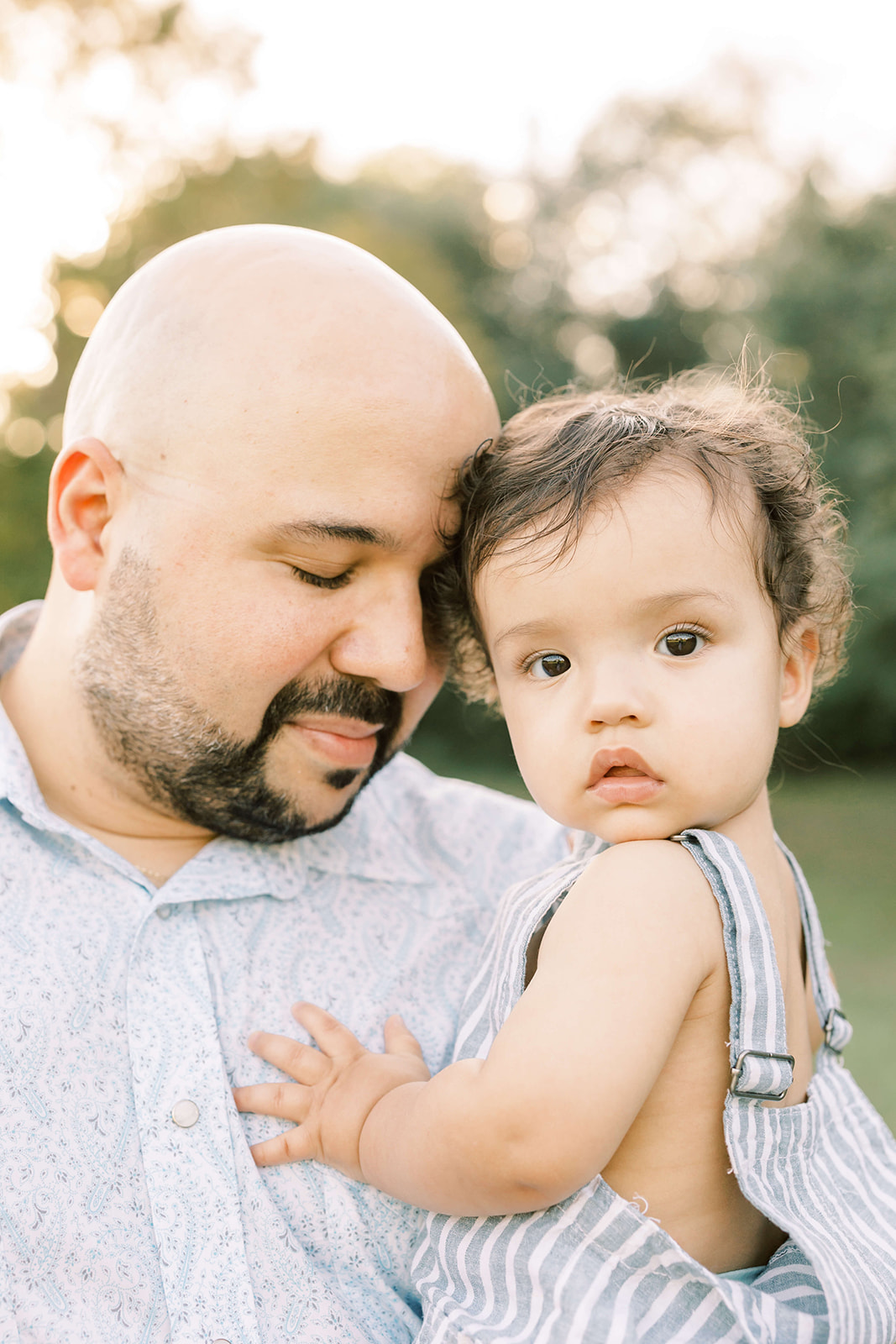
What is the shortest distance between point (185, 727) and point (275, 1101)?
0.64m

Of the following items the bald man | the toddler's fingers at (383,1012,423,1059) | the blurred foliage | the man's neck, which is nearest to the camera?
the bald man

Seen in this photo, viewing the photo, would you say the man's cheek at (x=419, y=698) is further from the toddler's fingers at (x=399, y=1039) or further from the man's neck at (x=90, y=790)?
the toddler's fingers at (x=399, y=1039)

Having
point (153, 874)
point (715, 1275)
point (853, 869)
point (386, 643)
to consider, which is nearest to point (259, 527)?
point (386, 643)

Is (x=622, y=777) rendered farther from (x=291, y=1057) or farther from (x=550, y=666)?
(x=291, y=1057)

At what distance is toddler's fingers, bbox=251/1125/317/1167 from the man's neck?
0.53 m

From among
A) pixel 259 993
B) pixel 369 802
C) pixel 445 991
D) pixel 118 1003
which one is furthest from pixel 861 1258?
pixel 369 802

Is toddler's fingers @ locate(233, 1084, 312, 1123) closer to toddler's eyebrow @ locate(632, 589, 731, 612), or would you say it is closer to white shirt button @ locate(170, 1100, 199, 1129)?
white shirt button @ locate(170, 1100, 199, 1129)

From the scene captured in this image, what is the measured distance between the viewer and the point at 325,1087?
1627 mm

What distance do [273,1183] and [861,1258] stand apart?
0.80 metres

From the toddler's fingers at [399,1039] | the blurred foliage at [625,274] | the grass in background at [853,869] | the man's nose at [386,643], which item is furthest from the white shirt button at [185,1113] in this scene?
the blurred foliage at [625,274]

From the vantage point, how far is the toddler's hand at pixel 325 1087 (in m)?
1.56

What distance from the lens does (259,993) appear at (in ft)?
5.73

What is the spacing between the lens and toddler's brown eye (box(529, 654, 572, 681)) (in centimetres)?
151

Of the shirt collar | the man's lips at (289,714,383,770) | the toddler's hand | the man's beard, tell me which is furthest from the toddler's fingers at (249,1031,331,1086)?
the man's lips at (289,714,383,770)
